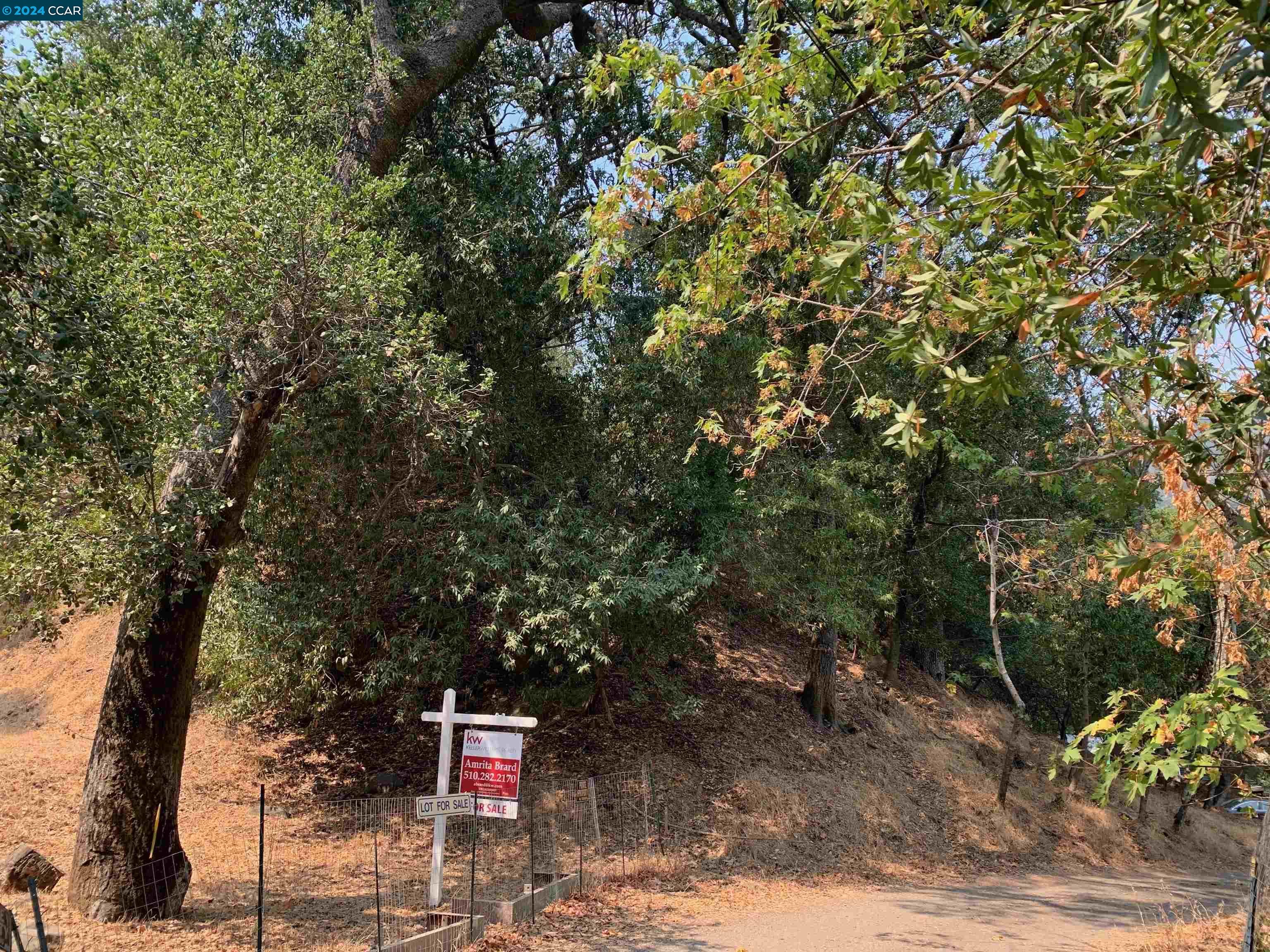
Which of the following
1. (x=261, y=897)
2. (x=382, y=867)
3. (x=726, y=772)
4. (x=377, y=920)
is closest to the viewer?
(x=261, y=897)

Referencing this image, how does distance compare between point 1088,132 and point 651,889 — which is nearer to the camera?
point 1088,132

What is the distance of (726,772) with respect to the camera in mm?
16250

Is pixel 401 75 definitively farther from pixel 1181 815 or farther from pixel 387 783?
pixel 1181 815

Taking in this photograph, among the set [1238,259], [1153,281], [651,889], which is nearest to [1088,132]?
[1153,281]

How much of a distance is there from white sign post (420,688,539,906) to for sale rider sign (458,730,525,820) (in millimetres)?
191

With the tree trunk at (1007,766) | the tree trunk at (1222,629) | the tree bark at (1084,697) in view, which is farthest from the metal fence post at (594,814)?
the tree bark at (1084,697)

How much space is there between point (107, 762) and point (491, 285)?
828 cm

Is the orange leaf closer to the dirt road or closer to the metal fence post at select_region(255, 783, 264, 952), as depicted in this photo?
the metal fence post at select_region(255, 783, 264, 952)

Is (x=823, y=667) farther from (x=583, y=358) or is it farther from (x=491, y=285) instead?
(x=491, y=285)

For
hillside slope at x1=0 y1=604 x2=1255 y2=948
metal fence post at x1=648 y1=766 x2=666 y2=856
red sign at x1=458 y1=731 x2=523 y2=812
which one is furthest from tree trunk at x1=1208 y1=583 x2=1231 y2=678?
metal fence post at x1=648 y1=766 x2=666 y2=856

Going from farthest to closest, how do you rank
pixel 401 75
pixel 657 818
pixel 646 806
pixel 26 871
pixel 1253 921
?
1. pixel 657 818
2. pixel 646 806
3. pixel 401 75
4. pixel 26 871
5. pixel 1253 921

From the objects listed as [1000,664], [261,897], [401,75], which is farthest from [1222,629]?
[401,75]

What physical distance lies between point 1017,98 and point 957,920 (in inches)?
430

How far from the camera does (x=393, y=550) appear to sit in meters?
14.0
